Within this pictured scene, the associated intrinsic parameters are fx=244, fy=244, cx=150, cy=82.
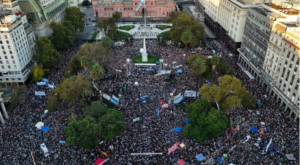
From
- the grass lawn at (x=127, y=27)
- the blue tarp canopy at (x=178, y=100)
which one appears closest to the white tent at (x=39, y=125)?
the blue tarp canopy at (x=178, y=100)

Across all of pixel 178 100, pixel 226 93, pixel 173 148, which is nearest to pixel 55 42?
pixel 178 100

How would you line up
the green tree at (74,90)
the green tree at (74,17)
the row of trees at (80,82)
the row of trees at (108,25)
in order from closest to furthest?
the green tree at (74,90) → the row of trees at (80,82) → the row of trees at (108,25) → the green tree at (74,17)

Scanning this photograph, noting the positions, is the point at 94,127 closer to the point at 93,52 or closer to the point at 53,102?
the point at 53,102

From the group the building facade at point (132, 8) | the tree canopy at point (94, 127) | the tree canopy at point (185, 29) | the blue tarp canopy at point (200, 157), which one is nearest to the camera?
the blue tarp canopy at point (200, 157)

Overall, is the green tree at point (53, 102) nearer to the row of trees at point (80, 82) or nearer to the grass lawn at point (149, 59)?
the row of trees at point (80, 82)

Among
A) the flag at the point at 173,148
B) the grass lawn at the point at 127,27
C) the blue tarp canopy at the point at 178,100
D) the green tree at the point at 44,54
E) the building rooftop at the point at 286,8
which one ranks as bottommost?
the flag at the point at 173,148

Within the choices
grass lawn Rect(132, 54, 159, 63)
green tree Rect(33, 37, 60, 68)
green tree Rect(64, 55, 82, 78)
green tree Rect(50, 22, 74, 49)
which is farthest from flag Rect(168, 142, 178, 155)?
green tree Rect(50, 22, 74, 49)

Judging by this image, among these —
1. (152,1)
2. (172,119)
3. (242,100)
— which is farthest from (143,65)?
(152,1)
